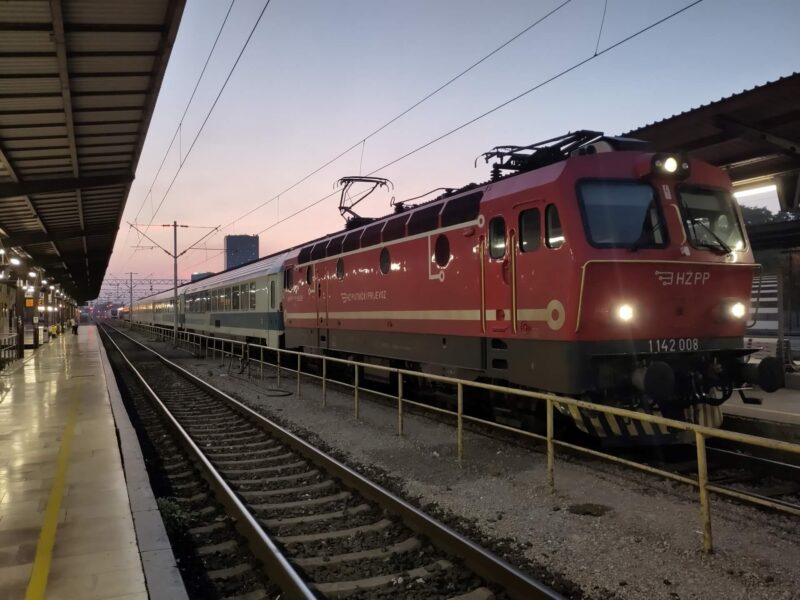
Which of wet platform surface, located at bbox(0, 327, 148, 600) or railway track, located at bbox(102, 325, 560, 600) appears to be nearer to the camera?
wet platform surface, located at bbox(0, 327, 148, 600)

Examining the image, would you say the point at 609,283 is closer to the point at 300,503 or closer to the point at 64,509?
the point at 300,503

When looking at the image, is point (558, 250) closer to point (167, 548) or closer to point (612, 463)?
point (612, 463)

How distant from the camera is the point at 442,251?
9422 mm

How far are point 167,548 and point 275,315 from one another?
14.2m

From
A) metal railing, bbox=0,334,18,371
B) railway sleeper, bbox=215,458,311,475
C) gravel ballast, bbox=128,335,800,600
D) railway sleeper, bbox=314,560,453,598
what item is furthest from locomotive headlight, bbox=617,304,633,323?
metal railing, bbox=0,334,18,371

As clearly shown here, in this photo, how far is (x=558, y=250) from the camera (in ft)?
22.9

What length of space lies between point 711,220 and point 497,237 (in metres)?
2.68

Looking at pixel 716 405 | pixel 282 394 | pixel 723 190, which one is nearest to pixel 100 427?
pixel 282 394

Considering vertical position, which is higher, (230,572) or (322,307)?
(322,307)

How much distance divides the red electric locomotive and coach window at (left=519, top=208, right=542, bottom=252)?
0.01 meters

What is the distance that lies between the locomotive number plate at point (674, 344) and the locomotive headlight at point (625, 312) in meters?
0.42

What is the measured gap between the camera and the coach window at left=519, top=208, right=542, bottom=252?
7.36 meters

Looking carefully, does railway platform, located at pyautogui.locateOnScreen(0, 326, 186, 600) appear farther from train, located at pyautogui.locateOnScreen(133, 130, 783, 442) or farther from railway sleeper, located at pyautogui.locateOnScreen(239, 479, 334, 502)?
train, located at pyautogui.locateOnScreen(133, 130, 783, 442)

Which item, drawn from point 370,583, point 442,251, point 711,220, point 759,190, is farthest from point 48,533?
point 759,190
